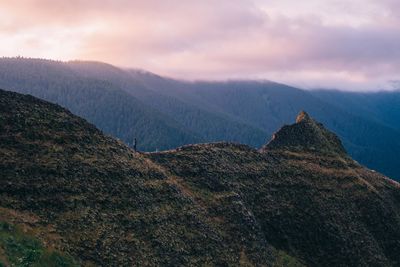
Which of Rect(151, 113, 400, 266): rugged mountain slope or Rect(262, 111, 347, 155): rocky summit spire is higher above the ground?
Rect(262, 111, 347, 155): rocky summit spire

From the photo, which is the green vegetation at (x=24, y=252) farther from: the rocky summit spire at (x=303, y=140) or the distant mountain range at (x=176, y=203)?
the rocky summit spire at (x=303, y=140)

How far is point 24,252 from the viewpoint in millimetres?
56688

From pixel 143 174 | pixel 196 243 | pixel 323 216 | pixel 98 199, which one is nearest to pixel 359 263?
pixel 323 216

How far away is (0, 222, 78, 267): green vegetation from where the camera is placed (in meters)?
54.7

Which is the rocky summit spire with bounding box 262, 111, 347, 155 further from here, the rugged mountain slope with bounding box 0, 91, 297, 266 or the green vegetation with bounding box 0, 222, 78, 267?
the green vegetation with bounding box 0, 222, 78, 267

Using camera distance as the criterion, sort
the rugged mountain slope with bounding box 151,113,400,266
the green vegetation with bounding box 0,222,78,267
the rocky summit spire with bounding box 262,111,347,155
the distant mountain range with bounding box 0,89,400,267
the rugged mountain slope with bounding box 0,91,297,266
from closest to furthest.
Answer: the green vegetation with bounding box 0,222,78,267 < the rugged mountain slope with bounding box 0,91,297,266 < the distant mountain range with bounding box 0,89,400,267 < the rugged mountain slope with bounding box 151,113,400,266 < the rocky summit spire with bounding box 262,111,347,155

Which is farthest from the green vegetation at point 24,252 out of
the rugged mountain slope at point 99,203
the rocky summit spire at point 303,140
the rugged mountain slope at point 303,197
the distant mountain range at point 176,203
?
the rocky summit spire at point 303,140

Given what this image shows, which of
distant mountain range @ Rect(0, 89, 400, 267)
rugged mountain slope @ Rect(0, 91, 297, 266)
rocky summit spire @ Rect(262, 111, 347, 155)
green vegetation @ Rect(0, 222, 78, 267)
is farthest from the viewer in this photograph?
rocky summit spire @ Rect(262, 111, 347, 155)

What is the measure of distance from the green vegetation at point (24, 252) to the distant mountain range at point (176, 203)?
0.49 ft

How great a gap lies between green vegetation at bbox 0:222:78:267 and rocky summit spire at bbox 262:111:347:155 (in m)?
68.7

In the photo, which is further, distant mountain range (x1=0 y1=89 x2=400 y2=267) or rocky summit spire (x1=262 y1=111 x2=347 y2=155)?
rocky summit spire (x1=262 y1=111 x2=347 y2=155)

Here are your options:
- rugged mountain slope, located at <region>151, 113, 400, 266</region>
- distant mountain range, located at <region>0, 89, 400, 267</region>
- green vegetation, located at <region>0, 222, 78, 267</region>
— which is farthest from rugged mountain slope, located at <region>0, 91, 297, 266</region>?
rugged mountain slope, located at <region>151, 113, 400, 266</region>

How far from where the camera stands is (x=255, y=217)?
95.4m

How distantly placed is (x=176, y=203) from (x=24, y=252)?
31129mm
